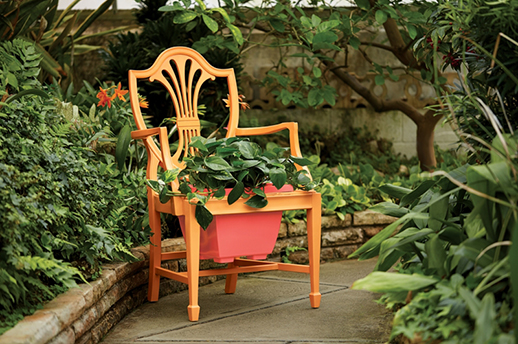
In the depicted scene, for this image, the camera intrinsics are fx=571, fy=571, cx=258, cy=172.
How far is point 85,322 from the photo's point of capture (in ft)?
6.66

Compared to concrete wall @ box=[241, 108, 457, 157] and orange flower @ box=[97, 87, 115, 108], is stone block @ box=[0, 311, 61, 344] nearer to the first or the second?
orange flower @ box=[97, 87, 115, 108]

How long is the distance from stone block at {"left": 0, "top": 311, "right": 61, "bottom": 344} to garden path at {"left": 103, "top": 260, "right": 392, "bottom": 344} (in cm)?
49

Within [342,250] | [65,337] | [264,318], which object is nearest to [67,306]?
[65,337]

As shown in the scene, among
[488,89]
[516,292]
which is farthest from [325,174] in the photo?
[516,292]

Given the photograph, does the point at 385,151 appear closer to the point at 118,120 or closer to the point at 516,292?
the point at 118,120

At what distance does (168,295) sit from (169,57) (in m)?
1.21

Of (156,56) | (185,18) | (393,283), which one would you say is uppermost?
(185,18)

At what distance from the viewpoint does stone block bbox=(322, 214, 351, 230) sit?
368cm

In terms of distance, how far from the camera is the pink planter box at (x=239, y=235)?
7.89 ft

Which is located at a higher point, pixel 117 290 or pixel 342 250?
pixel 117 290

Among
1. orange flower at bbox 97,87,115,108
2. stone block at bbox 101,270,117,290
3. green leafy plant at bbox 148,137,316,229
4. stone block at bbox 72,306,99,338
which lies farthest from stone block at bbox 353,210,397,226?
stone block at bbox 72,306,99,338

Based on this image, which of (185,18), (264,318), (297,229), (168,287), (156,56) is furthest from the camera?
(156,56)

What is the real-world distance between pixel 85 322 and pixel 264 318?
2.50ft

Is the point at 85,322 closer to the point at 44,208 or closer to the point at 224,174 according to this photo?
the point at 44,208
